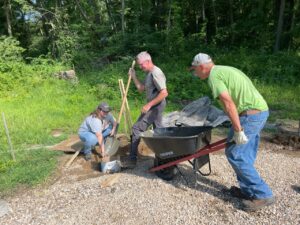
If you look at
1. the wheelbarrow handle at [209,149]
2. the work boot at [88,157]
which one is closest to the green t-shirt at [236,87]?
the wheelbarrow handle at [209,149]

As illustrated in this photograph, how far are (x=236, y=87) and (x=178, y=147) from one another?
3.47ft

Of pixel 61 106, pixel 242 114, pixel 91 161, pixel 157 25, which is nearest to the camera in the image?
pixel 242 114

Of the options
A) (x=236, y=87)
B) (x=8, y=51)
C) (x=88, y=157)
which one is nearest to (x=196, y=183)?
(x=236, y=87)

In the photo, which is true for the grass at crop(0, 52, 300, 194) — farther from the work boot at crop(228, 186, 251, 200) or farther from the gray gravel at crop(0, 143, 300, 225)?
the work boot at crop(228, 186, 251, 200)

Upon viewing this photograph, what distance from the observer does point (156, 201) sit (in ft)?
13.6

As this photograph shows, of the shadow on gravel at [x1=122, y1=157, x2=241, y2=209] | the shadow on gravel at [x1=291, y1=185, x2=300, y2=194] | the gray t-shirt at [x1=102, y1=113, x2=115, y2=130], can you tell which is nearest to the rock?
the shadow on gravel at [x1=122, y1=157, x2=241, y2=209]

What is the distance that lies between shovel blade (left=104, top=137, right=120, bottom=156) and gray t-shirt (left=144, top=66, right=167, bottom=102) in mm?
1205

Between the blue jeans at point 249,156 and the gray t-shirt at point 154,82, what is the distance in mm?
1504

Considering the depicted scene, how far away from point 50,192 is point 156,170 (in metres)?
1.48

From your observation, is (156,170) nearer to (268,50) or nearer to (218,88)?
(218,88)

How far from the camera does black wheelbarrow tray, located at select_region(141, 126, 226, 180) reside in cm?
404

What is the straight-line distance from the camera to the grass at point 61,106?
5742mm

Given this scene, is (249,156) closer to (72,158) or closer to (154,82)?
(154,82)

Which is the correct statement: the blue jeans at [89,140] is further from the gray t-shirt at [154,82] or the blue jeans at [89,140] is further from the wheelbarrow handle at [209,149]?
the wheelbarrow handle at [209,149]
